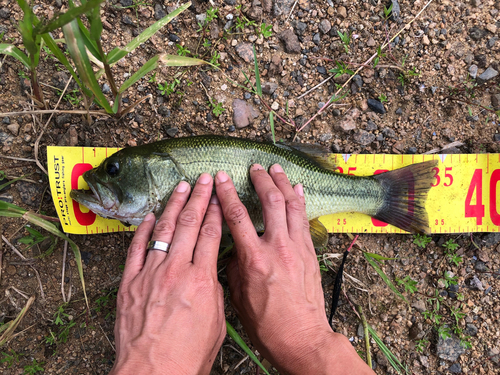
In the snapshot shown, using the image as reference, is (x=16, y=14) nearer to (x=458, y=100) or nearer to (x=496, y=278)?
(x=458, y=100)

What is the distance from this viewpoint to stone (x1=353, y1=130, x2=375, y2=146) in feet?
11.4

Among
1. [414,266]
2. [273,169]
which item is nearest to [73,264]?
[273,169]

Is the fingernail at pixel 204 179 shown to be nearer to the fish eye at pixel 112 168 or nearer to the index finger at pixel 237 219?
the index finger at pixel 237 219

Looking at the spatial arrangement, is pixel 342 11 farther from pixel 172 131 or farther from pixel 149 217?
pixel 149 217

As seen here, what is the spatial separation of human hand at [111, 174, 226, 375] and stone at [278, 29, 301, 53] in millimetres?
1775

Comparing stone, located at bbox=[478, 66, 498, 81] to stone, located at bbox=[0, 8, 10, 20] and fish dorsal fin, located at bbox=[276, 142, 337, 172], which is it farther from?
stone, located at bbox=[0, 8, 10, 20]

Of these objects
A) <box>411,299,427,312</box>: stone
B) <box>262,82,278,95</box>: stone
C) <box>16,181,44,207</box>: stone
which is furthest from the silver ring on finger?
<box>411,299,427,312</box>: stone

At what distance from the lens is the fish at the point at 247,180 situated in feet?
8.82

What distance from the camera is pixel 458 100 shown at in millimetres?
3551

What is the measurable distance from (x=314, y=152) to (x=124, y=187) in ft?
5.93

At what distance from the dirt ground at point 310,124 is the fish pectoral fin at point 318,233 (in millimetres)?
387

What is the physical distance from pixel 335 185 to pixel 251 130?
3.42ft

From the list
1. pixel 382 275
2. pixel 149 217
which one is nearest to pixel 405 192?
pixel 382 275

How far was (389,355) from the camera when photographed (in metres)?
3.28
